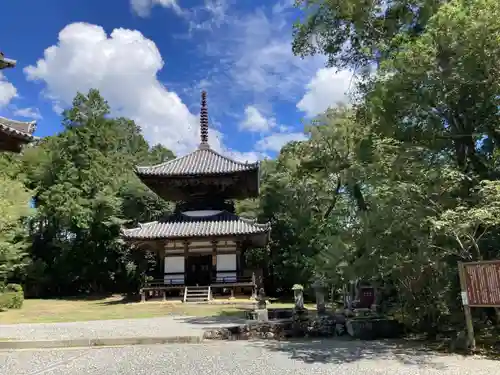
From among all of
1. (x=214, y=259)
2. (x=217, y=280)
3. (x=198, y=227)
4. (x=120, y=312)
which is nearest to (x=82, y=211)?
(x=198, y=227)

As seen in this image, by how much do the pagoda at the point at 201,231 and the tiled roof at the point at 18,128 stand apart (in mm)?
13069

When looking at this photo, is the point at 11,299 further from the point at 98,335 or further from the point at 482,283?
the point at 482,283

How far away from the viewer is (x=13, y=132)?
784cm

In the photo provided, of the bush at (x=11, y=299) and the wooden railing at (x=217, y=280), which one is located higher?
the wooden railing at (x=217, y=280)

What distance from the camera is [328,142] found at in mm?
20469

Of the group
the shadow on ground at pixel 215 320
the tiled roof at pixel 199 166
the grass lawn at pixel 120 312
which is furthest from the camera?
the tiled roof at pixel 199 166

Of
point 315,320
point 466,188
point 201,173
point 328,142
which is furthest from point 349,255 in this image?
point 201,173

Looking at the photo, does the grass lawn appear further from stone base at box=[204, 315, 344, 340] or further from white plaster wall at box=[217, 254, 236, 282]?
stone base at box=[204, 315, 344, 340]

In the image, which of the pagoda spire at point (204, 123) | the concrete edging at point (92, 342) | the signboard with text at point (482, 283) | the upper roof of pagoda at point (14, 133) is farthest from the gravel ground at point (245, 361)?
the pagoda spire at point (204, 123)

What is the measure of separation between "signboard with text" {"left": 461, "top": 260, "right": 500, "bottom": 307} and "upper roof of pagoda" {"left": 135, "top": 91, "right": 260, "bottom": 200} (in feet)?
48.8

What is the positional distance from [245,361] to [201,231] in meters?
14.5

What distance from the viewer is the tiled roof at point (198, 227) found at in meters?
20.9

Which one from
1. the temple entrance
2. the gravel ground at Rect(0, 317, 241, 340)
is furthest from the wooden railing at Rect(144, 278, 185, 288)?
the gravel ground at Rect(0, 317, 241, 340)

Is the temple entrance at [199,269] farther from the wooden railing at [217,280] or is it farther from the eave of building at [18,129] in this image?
the eave of building at [18,129]
